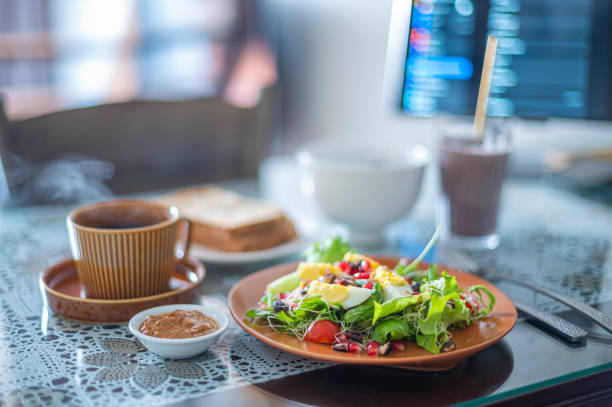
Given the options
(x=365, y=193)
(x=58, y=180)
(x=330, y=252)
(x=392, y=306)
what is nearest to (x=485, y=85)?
(x=365, y=193)

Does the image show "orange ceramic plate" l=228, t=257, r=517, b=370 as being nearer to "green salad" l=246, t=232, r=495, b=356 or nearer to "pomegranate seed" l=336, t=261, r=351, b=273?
"green salad" l=246, t=232, r=495, b=356

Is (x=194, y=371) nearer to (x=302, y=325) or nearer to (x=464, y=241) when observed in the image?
(x=302, y=325)

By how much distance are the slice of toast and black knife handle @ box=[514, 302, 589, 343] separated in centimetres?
47

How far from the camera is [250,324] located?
0.80 m

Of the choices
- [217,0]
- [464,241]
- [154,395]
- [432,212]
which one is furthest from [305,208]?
[217,0]

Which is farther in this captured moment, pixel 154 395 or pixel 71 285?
pixel 71 285

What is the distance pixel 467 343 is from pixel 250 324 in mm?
270

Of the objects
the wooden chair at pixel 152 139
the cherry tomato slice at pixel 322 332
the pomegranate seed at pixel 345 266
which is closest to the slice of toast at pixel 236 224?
the pomegranate seed at pixel 345 266

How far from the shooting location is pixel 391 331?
741 millimetres

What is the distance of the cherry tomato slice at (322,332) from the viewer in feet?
2.46

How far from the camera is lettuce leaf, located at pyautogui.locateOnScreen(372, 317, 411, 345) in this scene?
743 millimetres

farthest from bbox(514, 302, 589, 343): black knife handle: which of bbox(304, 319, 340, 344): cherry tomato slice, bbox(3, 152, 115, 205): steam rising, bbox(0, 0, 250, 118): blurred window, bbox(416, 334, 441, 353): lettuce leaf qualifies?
bbox(0, 0, 250, 118): blurred window

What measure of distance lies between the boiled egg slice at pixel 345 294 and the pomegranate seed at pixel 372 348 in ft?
0.18

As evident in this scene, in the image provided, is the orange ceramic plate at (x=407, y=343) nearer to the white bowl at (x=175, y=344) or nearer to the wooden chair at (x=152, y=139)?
the white bowl at (x=175, y=344)
